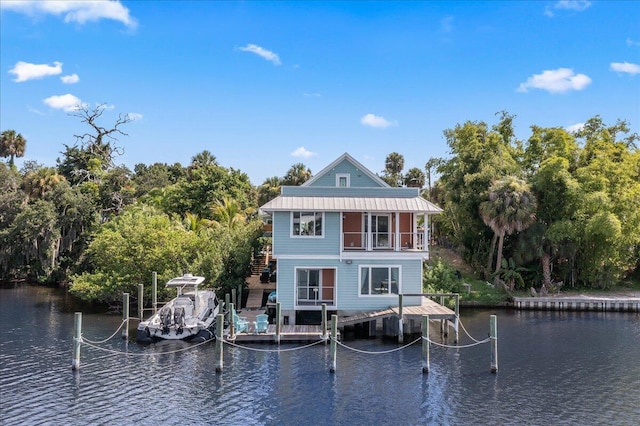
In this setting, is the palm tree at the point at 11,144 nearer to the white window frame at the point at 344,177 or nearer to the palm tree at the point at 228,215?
the palm tree at the point at 228,215

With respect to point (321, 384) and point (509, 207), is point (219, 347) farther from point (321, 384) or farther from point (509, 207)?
point (509, 207)

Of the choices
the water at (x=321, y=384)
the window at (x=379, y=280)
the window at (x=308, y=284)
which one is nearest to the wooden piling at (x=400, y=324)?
the water at (x=321, y=384)

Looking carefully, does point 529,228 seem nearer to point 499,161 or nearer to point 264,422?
point 499,161

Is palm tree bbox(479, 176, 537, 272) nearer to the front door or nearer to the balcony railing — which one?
the balcony railing

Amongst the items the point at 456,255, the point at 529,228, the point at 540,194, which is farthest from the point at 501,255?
the point at 456,255

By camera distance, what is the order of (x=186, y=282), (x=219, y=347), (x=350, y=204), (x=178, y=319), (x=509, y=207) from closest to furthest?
(x=219, y=347)
(x=178, y=319)
(x=350, y=204)
(x=186, y=282)
(x=509, y=207)

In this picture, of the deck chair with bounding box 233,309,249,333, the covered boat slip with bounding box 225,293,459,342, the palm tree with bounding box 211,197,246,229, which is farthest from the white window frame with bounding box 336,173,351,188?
the palm tree with bounding box 211,197,246,229

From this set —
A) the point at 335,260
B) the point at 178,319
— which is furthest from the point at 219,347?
the point at 335,260

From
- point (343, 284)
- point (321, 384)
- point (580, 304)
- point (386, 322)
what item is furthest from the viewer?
point (580, 304)
